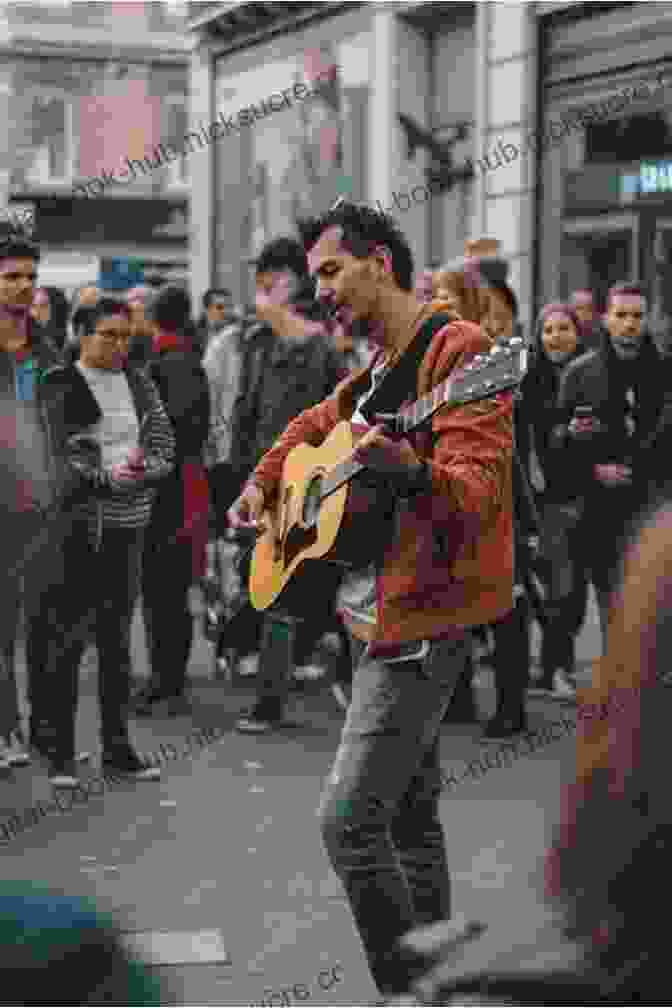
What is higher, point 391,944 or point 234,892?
point 391,944

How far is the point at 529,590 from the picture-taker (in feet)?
28.4

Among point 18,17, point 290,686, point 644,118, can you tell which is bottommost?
point 290,686

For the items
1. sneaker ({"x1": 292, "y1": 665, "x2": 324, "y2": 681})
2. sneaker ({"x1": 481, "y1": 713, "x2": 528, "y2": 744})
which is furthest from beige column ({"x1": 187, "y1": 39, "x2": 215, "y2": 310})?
sneaker ({"x1": 481, "y1": 713, "x2": 528, "y2": 744})

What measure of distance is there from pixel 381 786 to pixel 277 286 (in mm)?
4989

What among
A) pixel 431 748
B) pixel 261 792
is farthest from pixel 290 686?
pixel 431 748

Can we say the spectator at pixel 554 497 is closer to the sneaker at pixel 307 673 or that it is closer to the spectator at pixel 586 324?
the spectator at pixel 586 324

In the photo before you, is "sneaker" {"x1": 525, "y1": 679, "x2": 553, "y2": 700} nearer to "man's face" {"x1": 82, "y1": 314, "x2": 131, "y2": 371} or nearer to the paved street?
the paved street

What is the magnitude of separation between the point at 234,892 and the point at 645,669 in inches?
146

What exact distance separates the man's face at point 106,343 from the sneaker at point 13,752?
56.8 inches

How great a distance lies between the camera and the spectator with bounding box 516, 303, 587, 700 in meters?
8.63

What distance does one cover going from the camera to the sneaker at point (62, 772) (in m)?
7.01

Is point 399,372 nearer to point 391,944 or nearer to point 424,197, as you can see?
point 391,944

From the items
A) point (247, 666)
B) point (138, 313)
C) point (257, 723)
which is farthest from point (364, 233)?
point (138, 313)

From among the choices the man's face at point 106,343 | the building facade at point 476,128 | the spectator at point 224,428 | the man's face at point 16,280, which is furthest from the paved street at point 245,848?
the building facade at point 476,128
